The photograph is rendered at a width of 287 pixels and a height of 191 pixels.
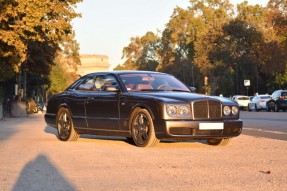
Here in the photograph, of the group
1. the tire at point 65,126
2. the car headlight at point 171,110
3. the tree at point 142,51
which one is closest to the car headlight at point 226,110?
the car headlight at point 171,110

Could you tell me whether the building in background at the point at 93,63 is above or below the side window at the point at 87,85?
above

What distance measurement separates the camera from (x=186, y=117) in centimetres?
1070

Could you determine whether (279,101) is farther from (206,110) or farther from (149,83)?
(206,110)

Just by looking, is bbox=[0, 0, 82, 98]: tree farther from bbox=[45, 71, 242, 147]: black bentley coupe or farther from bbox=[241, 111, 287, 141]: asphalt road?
bbox=[45, 71, 242, 147]: black bentley coupe

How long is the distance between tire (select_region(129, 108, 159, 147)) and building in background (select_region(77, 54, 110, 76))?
14080 cm

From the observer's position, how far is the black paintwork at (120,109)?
10664mm

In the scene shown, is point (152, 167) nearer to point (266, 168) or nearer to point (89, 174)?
point (89, 174)

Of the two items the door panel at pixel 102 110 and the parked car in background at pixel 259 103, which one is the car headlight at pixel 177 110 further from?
the parked car in background at pixel 259 103

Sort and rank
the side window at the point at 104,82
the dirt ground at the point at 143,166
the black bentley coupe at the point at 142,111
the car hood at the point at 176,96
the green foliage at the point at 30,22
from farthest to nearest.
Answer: the green foliage at the point at 30,22 → the side window at the point at 104,82 → the car hood at the point at 176,96 → the black bentley coupe at the point at 142,111 → the dirt ground at the point at 143,166

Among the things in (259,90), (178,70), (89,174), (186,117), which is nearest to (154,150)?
(186,117)

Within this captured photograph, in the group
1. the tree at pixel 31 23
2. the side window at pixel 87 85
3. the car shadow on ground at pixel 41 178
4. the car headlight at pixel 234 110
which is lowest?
the car shadow on ground at pixel 41 178

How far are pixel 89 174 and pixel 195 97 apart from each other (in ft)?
13.2

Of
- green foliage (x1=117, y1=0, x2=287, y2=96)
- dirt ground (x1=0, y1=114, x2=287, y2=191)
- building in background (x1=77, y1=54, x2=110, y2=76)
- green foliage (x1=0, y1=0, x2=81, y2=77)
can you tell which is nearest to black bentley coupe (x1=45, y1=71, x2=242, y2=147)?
dirt ground (x1=0, y1=114, x2=287, y2=191)

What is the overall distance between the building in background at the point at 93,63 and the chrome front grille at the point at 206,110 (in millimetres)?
141246
